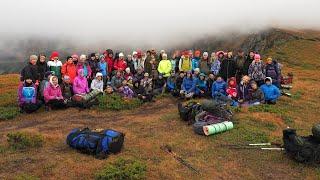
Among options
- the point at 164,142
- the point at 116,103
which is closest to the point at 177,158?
the point at 164,142

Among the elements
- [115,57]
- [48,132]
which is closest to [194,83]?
[115,57]

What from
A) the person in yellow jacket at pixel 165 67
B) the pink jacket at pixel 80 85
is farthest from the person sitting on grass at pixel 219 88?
the pink jacket at pixel 80 85

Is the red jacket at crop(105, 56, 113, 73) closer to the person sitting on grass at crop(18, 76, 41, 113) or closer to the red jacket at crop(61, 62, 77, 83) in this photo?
the red jacket at crop(61, 62, 77, 83)

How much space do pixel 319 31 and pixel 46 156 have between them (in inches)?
2909

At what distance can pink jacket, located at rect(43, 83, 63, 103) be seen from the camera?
22594 millimetres

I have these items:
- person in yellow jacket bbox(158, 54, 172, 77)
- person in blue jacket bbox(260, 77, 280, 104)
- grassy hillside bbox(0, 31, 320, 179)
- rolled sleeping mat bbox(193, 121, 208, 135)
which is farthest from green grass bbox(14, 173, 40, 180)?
person in yellow jacket bbox(158, 54, 172, 77)

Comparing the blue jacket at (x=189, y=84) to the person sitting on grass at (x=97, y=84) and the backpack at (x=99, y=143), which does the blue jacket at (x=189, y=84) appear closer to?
the person sitting on grass at (x=97, y=84)

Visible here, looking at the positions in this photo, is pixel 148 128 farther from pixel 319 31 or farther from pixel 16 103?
pixel 319 31

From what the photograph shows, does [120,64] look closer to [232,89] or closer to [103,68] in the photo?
[103,68]

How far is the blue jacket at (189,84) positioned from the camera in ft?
84.0

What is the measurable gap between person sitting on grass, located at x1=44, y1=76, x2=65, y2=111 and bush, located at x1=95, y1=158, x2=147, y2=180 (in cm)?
910

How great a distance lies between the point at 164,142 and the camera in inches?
690

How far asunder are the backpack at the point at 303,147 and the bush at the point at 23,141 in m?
8.63

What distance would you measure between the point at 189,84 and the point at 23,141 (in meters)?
11.5
